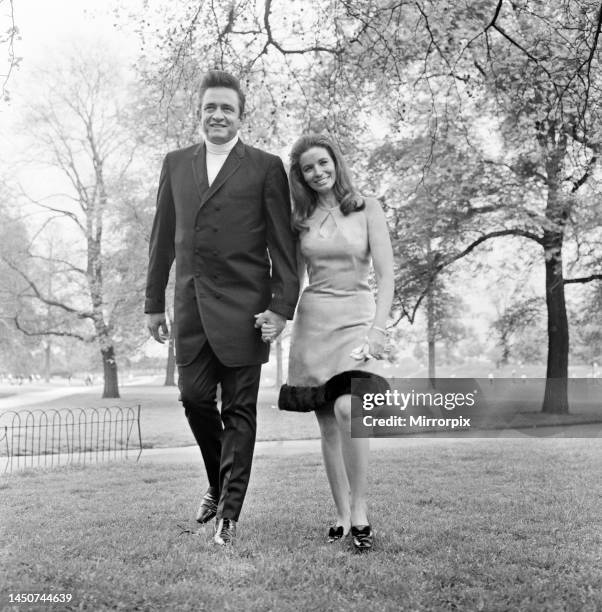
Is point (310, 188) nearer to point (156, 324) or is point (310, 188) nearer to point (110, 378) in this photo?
point (156, 324)

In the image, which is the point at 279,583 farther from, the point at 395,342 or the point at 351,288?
the point at 395,342

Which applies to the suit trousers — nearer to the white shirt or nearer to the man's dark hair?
the white shirt

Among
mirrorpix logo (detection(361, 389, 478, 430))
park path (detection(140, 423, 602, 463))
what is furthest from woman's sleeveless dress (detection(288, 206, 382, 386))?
park path (detection(140, 423, 602, 463))

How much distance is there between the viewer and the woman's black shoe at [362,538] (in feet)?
11.2

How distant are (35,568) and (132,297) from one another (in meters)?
15.7

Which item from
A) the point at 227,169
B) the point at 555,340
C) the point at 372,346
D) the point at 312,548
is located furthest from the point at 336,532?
the point at 555,340

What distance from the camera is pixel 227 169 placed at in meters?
3.64

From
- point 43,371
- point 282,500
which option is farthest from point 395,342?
point 43,371

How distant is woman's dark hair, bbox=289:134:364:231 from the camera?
11.8 ft

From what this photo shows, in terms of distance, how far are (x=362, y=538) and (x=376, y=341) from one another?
3.26 ft

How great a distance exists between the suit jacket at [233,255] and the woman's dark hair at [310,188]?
0.06 metres

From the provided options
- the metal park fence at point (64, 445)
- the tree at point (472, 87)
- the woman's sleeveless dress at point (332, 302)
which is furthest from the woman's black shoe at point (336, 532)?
the metal park fence at point (64, 445)

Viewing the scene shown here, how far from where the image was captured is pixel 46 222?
71.8 ft

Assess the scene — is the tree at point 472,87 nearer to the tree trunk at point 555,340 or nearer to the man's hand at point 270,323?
the tree trunk at point 555,340
